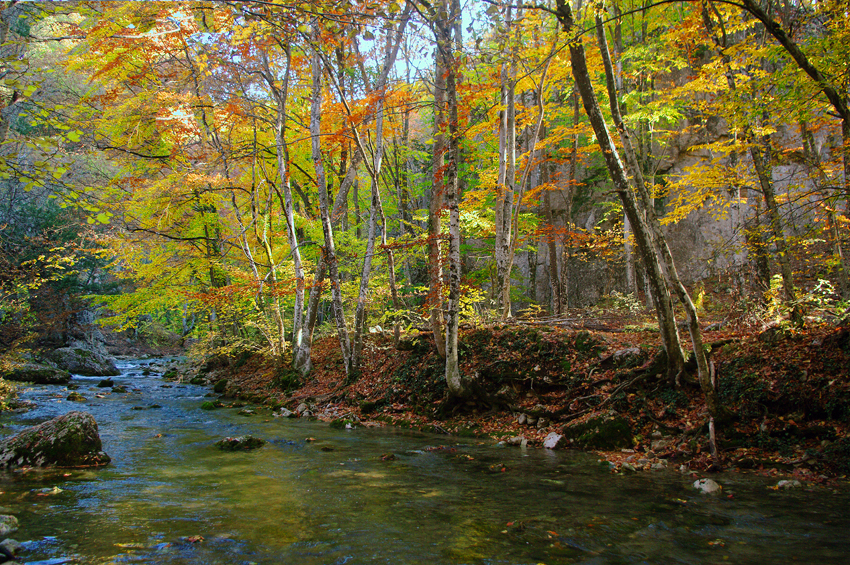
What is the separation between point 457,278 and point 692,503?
542 centimetres

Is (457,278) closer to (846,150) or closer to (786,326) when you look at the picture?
(786,326)

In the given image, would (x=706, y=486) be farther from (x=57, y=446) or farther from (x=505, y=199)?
(x=505, y=199)

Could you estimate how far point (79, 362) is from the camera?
18.7 m

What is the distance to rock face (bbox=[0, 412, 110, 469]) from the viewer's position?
558cm

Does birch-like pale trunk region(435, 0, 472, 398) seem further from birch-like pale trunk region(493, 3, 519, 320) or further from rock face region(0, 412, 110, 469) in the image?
rock face region(0, 412, 110, 469)

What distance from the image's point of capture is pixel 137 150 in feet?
51.7

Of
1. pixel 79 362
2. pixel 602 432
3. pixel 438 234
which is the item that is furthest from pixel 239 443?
pixel 79 362

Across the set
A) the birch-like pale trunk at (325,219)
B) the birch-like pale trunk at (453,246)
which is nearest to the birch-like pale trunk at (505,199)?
the birch-like pale trunk at (453,246)

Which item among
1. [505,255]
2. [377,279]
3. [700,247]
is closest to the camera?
[505,255]

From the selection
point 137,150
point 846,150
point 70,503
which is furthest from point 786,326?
point 137,150

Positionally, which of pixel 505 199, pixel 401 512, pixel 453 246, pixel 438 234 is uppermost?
pixel 505 199

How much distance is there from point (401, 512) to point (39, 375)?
17266mm

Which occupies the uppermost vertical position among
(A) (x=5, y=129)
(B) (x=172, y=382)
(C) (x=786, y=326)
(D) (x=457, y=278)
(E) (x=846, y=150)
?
(A) (x=5, y=129)

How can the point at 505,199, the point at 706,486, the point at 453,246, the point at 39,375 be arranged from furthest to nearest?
1. the point at 39,375
2. the point at 505,199
3. the point at 453,246
4. the point at 706,486
